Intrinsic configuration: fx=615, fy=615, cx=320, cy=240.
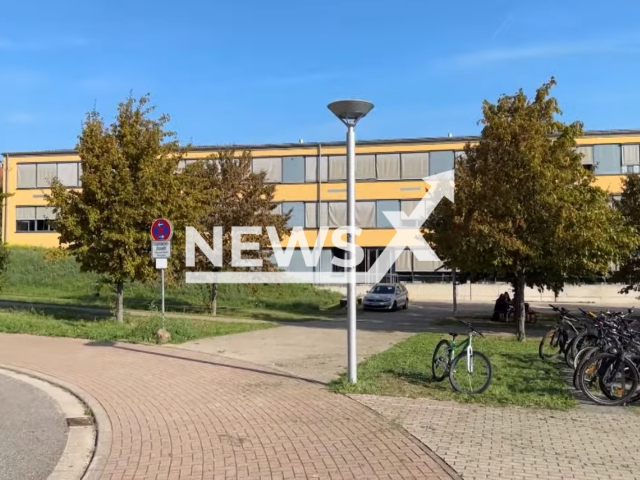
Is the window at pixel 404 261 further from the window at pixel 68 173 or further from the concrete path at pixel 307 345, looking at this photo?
the window at pixel 68 173

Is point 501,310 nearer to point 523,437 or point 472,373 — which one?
point 472,373

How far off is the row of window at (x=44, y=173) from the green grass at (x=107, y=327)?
32.0 metres

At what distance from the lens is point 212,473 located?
207 inches

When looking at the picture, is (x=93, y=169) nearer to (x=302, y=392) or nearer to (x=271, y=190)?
(x=271, y=190)

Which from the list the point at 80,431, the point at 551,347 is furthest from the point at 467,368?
the point at 80,431

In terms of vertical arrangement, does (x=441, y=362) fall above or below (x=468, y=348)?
below

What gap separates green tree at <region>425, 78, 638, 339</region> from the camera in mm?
15102

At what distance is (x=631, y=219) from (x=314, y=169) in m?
28.2

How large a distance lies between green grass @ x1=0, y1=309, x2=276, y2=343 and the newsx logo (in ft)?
11.3

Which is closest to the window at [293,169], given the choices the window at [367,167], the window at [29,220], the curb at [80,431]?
the window at [367,167]

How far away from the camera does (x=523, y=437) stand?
251 inches

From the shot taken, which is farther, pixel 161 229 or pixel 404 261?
pixel 404 261

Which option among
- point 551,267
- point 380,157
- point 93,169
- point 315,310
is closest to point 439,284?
point 380,157

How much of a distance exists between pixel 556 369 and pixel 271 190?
653 inches
